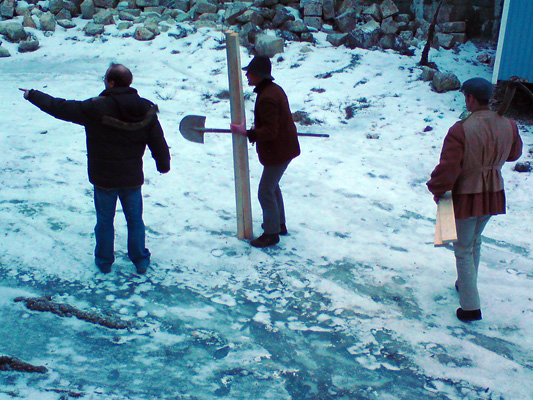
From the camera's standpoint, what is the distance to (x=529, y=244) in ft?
16.6

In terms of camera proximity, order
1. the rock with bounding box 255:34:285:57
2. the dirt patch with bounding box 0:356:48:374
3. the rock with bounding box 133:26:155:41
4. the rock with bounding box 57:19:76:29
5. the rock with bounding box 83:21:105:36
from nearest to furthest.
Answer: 1. the dirt patch with bounding box 0:356:48:374
2. the rock with bounding box 255:34:285:57
3. the rock with bounding box 133:26:155:41
4. the rock with bounding box 83:21:105:36
5. the rock with bounding box 57:19:76:29

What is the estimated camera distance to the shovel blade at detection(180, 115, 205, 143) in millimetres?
4469

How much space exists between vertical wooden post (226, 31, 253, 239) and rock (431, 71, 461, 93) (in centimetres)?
576

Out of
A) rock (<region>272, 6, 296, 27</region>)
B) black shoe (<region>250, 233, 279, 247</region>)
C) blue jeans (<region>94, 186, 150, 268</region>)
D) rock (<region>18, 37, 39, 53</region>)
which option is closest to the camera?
blue jeans (<region>94, 186, 150, 268</region>)

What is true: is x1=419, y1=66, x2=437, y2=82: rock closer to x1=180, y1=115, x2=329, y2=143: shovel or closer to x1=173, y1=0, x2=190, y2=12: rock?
x1=180, y1=115, x2=329, y2=143: shovel

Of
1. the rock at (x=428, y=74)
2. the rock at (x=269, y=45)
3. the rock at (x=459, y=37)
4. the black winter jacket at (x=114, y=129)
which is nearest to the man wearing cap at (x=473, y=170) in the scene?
the black winter jacket at (x=114, y=129)

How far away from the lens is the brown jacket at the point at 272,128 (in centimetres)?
434

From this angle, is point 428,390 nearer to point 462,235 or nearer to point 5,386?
point 462,235

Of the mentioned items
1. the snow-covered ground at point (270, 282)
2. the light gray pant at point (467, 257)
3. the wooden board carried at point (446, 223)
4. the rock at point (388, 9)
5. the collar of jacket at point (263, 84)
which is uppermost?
the rock at point (388, 9)

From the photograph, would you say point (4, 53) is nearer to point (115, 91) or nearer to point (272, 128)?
point (115, 91)

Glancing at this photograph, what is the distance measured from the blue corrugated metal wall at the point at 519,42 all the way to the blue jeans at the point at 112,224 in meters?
7.33

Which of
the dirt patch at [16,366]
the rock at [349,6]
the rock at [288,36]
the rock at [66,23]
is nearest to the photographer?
the dirt patch at [16,366]

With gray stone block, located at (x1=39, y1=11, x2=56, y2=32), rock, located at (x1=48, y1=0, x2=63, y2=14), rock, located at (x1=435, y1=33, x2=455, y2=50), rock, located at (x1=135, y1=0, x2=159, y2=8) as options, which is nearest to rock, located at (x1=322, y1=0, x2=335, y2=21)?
rock, located at (x1=435, y1=33, x2=455, y2=50)

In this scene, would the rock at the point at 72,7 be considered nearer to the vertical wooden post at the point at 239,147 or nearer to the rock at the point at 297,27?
the rock at the point at 297,27
